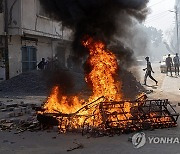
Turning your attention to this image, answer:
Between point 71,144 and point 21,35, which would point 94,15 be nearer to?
point 71,144

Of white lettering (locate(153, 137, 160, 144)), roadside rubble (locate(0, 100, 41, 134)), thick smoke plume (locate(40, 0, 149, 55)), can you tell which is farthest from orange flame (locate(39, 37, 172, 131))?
white lettering (locate(153, 137, 160, 144))

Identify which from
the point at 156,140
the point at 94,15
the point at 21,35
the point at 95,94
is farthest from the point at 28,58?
the point at 156,140

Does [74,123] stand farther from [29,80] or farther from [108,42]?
[29,80]

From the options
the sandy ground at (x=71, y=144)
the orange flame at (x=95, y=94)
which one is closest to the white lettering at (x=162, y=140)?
the sandy ground at (x=71, y=144)

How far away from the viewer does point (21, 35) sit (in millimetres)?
20234

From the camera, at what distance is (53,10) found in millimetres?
9758

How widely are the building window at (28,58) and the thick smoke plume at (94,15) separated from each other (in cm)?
1204

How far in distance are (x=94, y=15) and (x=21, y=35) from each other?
1184 centimetres

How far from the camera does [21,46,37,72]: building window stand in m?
21.6

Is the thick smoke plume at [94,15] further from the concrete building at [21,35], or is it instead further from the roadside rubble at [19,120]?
the concrete building at [21,35]

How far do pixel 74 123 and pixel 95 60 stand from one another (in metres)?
2.15

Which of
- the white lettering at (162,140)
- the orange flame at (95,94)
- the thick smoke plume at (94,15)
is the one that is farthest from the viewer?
the thick smoke plume at (94,15)

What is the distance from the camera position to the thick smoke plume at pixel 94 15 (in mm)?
9086

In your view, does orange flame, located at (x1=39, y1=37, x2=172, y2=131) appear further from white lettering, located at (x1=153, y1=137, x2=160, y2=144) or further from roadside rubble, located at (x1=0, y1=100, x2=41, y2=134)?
white lettering, located at (x1=153, y1=137, x2=160, y2=144)
